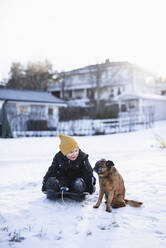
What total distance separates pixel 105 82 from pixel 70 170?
94.3 feet

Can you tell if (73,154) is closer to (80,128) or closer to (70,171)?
(70,171)

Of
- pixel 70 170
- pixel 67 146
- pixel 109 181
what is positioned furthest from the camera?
pixel 70 170

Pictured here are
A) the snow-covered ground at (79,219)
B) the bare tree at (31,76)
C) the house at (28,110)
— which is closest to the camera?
the snow-covered ground at (79,219)

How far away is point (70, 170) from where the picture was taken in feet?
11.9

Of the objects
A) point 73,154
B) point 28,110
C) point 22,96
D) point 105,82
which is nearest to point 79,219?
point 73,154

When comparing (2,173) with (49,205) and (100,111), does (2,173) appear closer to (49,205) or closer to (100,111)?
(49,205)

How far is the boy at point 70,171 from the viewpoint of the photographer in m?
3.37

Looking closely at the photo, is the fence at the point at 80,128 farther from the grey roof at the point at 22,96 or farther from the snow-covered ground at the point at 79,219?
the snow-covered ground at the point at 79,219

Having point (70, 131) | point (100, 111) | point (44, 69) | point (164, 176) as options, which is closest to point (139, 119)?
point (70, 131)

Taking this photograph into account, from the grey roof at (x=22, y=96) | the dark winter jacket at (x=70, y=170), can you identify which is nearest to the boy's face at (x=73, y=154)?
the dark winter jacket at (x=70, y=170)

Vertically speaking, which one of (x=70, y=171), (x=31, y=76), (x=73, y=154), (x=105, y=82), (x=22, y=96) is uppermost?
(x=31, y=76)

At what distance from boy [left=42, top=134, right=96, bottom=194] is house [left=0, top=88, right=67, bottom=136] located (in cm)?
1049

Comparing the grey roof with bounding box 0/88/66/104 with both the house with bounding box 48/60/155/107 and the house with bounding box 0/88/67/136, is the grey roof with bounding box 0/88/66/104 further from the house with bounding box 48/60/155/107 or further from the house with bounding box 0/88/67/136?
the house with bounding box 48/60/155/107

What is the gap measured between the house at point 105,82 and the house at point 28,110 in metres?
6.40
